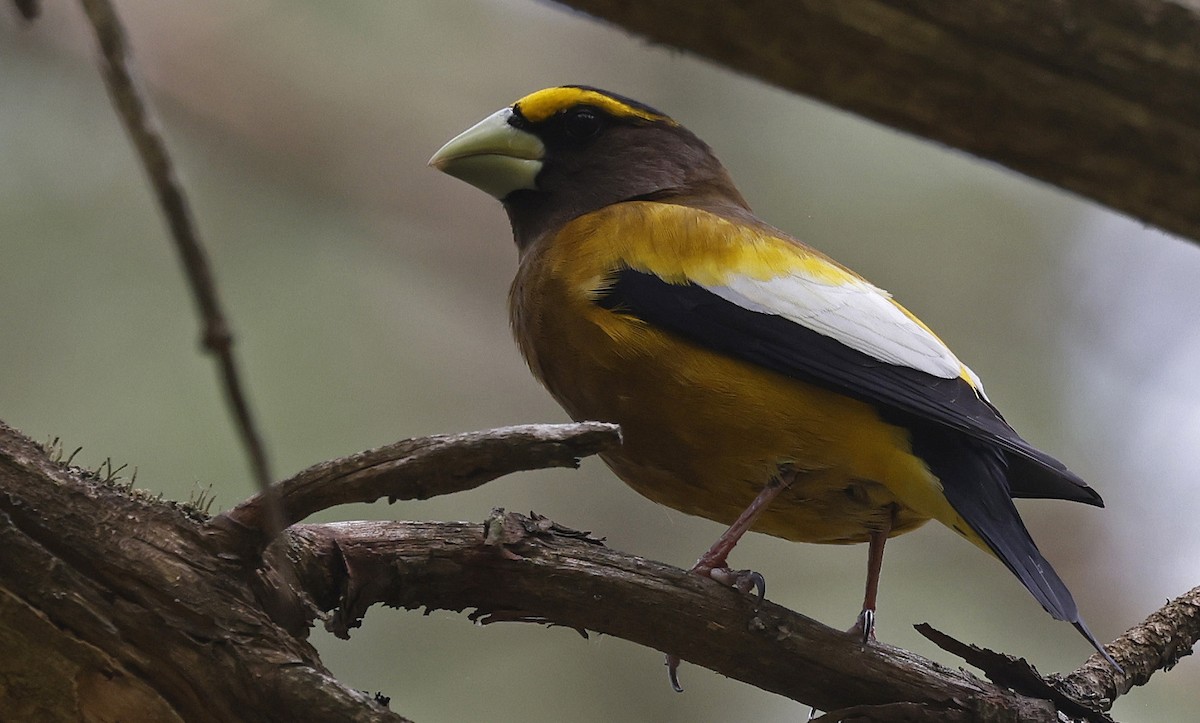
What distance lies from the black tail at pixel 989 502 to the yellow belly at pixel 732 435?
0.05 metres

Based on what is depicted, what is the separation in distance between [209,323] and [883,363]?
6.60 feet

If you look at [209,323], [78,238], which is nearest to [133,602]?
[209,323]

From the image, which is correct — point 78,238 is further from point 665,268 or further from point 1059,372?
point 1059,372

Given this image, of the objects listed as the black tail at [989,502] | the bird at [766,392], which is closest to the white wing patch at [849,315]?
the bird at [766,392]

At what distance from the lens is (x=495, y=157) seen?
3.58m

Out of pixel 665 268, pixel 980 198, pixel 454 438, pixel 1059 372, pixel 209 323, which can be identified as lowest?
pixel 209 323

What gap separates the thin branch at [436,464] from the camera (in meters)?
1.87

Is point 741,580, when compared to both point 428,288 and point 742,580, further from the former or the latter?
point 428,288

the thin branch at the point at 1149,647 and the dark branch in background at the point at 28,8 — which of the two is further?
the thin branch at the point at 1149,647

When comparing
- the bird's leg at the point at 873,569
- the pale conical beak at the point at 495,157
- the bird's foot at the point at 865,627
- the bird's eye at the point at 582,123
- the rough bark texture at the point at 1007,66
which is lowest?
the bird's foot at the point at 865,627

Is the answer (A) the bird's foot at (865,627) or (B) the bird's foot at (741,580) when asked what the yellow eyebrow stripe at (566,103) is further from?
(A) the bird's foot at (865,627)

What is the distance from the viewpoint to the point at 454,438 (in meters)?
1.91

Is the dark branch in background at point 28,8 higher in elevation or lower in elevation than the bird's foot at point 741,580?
lower

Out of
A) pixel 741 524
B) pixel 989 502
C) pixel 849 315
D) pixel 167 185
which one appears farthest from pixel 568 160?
pixel 167 185
